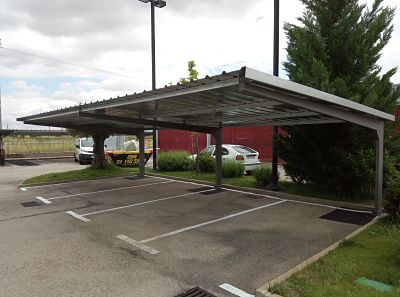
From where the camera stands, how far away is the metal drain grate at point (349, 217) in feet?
22.3

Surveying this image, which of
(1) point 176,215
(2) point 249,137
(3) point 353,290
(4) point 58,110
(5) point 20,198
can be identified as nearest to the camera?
(3) point 353,290

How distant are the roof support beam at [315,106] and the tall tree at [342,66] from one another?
132cm

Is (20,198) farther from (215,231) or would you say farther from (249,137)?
(249,137)

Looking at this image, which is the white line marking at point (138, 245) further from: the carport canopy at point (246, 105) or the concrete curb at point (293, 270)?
the carport canopy at point (246, 105)

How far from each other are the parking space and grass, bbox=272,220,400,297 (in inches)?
16.2

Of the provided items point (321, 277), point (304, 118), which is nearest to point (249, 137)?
point (304, 118)

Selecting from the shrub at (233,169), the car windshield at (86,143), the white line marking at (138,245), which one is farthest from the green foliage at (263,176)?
the car windshield at (86,143)

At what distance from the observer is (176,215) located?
7.67 meters

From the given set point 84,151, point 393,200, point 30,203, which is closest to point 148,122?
point 30,203

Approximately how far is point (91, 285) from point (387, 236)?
4672 millimetres

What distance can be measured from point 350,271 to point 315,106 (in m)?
3.10

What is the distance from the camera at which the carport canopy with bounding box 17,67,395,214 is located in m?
5.27

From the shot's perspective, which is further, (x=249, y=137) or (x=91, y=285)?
(x=249, y=137)

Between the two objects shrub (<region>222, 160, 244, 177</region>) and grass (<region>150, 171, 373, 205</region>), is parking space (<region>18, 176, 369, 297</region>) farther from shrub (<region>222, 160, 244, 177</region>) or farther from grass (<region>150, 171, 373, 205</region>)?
shrub (<region>222, 160, 244, 177</region>)
